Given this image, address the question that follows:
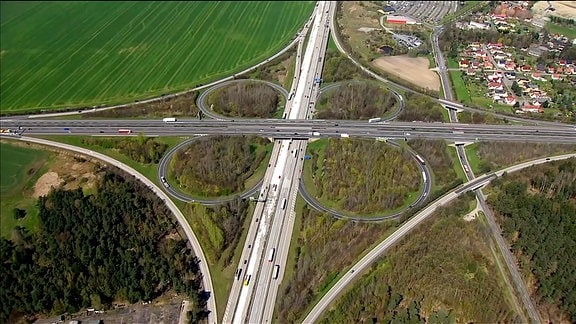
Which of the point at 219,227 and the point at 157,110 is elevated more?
the point at 157,110

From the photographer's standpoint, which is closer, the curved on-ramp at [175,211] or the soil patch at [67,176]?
the curved on-ramp at [175,211]

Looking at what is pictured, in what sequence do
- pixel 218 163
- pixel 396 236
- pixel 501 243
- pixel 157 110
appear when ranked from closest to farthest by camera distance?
1. pixel 501 243
2. pixel 396 236
3. pixel 218 163
4. pixel 157 110

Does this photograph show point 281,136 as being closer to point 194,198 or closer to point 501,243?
point 194,198

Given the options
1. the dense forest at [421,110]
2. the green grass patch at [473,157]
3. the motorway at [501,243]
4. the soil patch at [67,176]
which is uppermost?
the soil patch at [67,176]

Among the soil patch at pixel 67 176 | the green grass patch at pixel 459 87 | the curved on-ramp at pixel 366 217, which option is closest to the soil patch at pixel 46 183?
the soil patch at pixel 67 176

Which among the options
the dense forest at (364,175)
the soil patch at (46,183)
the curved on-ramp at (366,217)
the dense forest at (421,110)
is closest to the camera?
the curved on-ramp at (366,217)

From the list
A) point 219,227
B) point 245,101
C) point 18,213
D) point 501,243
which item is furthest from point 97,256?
point 501,243

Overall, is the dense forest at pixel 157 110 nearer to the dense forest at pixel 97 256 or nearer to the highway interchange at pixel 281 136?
the highway interchange at pixel 281 136
